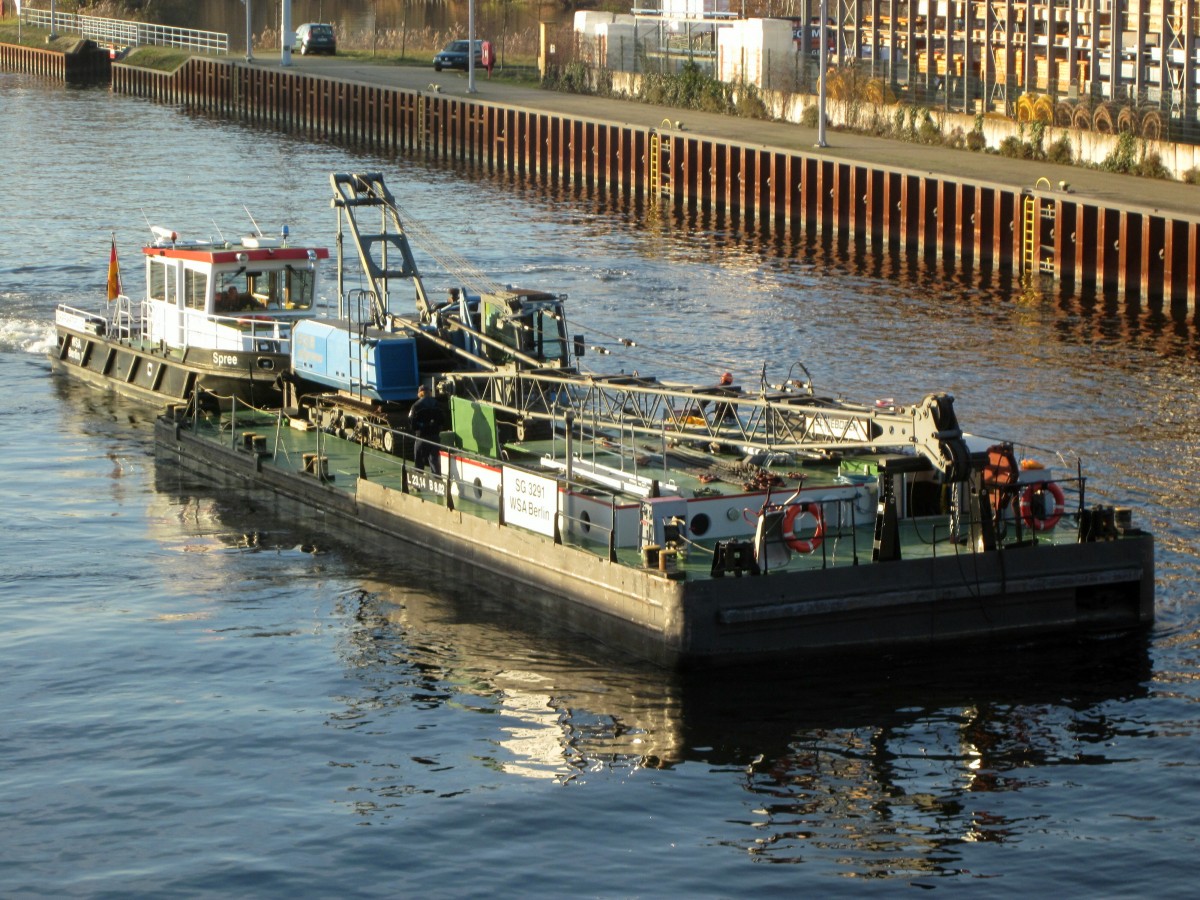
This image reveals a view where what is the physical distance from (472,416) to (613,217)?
128 ft

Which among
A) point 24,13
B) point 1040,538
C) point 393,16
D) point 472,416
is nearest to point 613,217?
point 472,416

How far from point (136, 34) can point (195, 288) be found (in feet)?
288

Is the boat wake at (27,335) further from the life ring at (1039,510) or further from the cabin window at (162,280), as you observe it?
the life ring at (1039,510)

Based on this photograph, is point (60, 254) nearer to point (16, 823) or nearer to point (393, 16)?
point (16, 823)

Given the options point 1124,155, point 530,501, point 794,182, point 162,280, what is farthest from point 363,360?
point 794,182

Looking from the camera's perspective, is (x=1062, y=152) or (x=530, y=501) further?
(x=1062, y=152)

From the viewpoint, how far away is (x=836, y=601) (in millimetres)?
26484

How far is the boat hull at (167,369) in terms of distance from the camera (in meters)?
40.0

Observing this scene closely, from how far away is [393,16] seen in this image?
139125 mm

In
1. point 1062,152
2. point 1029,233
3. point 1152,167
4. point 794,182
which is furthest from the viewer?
point 794,182

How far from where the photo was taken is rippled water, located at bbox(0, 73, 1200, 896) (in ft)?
70.7

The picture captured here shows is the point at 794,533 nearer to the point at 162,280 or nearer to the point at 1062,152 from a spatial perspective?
the point at 162,280

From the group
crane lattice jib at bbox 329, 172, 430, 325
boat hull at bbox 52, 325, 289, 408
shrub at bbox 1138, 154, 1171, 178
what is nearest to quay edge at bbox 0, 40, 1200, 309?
shrub at bbox 1138, 154, 1171, 178

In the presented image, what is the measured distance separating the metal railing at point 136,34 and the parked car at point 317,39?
5.64 metres
